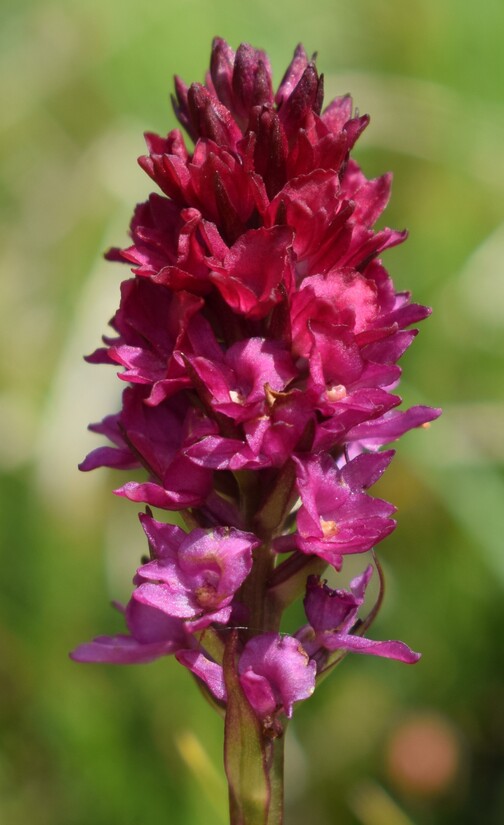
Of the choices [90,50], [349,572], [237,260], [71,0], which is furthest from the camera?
[71,0]

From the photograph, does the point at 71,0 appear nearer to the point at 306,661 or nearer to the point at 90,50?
the point at 90,50

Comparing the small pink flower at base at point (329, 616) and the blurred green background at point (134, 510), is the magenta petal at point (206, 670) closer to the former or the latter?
the small pink flower at base at point (329, 616)

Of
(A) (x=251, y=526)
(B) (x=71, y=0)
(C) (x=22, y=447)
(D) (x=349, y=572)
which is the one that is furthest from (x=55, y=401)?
(B) (x=71, y=0)

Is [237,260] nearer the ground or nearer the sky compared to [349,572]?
nearer the sky

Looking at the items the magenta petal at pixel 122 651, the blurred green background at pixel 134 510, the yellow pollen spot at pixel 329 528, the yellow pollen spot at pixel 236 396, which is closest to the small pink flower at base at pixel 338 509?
the yellow pollen spot at pixel 329 528

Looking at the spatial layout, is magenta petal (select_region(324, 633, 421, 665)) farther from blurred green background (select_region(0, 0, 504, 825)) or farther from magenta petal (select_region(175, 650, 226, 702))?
blurred green background (select_region(0, 0, 504, 825))

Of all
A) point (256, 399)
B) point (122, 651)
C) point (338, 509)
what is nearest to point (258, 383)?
point (256, 399)

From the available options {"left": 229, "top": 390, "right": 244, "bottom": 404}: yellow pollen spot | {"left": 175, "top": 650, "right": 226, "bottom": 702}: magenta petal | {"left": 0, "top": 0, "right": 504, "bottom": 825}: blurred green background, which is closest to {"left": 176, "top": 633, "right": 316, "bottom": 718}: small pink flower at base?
{"left": 175, "top": 650, "right": 226, "bottom": 702}: magenta petal
